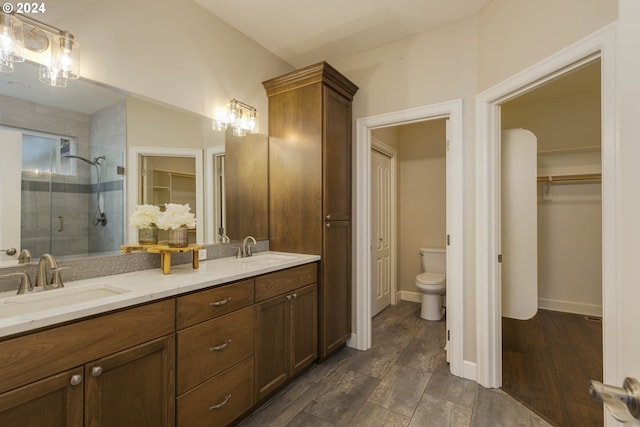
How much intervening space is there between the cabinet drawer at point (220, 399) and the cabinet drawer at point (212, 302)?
0.33 metres

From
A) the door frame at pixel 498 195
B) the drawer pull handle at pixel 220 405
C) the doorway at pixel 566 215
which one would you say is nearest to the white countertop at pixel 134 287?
the drawer pull handle at pixel 220 405

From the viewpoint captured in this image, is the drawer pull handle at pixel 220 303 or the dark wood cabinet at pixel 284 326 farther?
the dark wood cabinet at pixel 284 326

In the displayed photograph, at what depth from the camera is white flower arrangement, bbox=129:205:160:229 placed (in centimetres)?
173

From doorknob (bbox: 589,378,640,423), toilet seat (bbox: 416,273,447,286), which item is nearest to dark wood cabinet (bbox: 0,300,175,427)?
doorknob (bbox: 589,378,640,423)

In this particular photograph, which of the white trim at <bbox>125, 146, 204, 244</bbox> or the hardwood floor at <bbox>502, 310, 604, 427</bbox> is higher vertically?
the white trim at <bbox>125, 146, 204, 244</bbox>

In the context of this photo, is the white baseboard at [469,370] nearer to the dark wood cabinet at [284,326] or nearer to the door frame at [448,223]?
the door frame at [448,223]

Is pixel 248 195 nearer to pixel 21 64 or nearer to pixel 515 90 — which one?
pixel 21 64

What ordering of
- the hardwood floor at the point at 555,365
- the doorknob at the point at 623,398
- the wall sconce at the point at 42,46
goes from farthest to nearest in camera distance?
the hardwood floor at the point at 555,365
the wall sconce at the point at 42,46
the doorknob at the point at 623,398

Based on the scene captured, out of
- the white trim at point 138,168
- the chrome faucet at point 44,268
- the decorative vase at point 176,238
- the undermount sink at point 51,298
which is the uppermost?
the white trim at point 138,168

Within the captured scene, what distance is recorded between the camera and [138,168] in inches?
70.7

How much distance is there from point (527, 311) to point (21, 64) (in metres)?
3.47

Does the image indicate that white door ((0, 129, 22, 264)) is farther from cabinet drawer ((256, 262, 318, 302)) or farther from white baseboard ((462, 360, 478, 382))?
white baseboard ((462, 360, 478, 382))

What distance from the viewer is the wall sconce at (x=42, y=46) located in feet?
4.29

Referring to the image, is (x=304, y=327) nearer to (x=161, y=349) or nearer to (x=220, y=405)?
(x=220, y=405)
